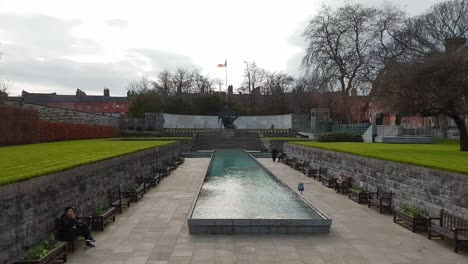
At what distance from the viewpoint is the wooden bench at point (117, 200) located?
12.9 metres

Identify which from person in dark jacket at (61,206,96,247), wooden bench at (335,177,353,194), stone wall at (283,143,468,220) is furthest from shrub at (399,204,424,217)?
person in dark jacket at (61,206,96,247)

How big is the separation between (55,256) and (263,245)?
428 cm

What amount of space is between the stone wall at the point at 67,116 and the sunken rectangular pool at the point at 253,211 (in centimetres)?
1941

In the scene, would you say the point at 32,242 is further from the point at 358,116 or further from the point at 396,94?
the point at 358,116

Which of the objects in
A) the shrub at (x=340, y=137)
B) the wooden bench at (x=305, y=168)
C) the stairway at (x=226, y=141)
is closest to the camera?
the wooden bench at (x=305, y=168)

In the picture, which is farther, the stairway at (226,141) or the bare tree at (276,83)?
the bare tree at (276,83)

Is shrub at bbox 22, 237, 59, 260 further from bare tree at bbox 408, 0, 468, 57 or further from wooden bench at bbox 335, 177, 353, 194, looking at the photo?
bare tree at bbox 408, 0, 468, 57

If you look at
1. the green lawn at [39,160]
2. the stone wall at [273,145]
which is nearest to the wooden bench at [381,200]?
the green lawn at [39,160]

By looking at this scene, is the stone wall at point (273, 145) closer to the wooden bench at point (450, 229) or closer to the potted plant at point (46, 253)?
the wooden bench at point (450, 229)

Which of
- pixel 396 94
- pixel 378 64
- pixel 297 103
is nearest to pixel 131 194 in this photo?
pixel 396 94

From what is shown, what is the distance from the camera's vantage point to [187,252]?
861cm

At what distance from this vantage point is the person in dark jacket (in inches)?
344

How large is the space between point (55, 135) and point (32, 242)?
27189 millimetres

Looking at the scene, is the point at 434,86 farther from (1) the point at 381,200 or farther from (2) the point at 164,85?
(2) the point at 164,85
